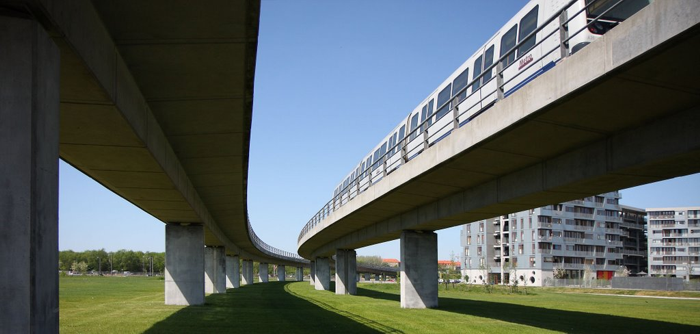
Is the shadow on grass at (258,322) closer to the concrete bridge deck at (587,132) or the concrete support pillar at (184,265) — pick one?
the concrete support pillar at (184,265)

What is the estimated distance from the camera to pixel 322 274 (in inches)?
2876

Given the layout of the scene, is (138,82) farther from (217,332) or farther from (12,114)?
(217,332)

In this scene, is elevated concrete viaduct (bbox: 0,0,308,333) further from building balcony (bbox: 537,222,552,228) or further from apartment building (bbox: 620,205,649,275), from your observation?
apartment building (bbox: 620,205,649,275)

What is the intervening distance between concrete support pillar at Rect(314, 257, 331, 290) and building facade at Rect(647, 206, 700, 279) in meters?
94.0

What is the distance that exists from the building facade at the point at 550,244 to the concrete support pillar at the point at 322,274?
1669 inches

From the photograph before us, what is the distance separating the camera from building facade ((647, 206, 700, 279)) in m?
141

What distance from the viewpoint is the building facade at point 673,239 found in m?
141

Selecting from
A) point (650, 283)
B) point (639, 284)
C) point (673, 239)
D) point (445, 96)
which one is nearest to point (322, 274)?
point (639, 284)

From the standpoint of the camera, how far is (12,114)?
7.96m

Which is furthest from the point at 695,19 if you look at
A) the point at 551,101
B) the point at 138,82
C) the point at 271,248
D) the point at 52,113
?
the point at 271,248

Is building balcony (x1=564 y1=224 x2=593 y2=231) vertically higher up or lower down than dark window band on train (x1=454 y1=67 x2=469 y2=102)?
lower down

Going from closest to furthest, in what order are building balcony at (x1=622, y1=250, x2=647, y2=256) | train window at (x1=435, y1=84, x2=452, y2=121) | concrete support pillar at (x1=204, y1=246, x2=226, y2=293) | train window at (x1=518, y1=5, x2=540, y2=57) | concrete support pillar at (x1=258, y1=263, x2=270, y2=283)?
train window at (x1=518, y1=5, x2=540, y2=57), train window at (x1=435, y1=84, x2=452, y2=121), concrete support pillar at (x1=204, y1=246, x2=226, y2=293), concrete support pillar at (x1=258, y1=263, x2=270, y2=283), building balcony at (x1=622, y1=250, x2=647, y2=256)

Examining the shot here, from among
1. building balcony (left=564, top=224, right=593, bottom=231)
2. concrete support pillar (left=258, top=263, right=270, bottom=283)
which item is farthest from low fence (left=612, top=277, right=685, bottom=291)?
concrete support pillar (left=258, top=263, right=270, bottom=283)

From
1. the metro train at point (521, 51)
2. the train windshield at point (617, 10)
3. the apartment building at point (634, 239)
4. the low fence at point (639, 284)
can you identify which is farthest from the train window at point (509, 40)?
the apartment building at point (634, 239)
